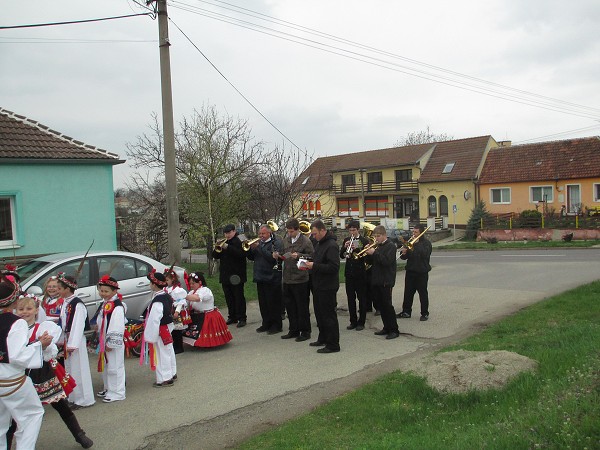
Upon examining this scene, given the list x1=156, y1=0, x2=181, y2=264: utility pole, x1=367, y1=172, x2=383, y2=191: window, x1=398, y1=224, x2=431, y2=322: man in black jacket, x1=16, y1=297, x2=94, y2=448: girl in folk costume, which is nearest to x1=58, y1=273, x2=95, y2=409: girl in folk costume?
x1=16, y1=297, x2=94, y2=448: girl in folk costume

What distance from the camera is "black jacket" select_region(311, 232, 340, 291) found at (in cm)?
798

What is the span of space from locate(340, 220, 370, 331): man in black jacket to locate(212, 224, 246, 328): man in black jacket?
6.37 feet

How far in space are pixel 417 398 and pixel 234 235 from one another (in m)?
5.35

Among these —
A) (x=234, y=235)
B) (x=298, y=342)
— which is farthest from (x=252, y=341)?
(x=234, y=235)

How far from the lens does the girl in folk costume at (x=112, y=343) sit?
6.27 m

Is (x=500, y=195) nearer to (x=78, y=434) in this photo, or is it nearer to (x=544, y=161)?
(x=544, y=161)

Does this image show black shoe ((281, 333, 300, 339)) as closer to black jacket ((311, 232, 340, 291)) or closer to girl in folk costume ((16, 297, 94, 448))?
black jacket ((311, 232, 340, 291))

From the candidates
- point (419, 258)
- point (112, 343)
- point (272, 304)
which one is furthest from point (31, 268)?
point (419, 258)

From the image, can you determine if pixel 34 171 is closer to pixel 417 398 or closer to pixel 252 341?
pixel 252 341

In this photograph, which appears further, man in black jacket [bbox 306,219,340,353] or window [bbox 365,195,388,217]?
window [bbox 365,195,388,217]

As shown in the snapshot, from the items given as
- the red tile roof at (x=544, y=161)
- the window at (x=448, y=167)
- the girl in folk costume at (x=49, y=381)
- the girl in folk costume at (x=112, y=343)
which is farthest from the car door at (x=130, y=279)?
the window at (x=448, y=167)

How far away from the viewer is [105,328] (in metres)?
6.34

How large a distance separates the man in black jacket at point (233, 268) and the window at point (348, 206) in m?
42.3

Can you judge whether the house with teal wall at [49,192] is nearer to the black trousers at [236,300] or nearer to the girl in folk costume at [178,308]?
the black trousers at [236,300]
